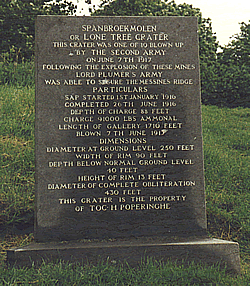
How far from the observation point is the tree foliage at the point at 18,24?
12.0 m

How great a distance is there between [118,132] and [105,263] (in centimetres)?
143

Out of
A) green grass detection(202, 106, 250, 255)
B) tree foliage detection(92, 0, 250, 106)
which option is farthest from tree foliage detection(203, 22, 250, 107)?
green grass detection(202, 106, 250, 255)

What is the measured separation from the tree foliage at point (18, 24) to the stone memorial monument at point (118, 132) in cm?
845

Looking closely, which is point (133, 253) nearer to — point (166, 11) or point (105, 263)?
point (105, 263)

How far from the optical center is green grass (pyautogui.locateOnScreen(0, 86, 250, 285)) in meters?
3.18

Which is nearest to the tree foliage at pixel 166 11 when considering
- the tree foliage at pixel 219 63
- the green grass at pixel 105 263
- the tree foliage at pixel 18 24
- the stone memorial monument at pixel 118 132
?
the tree foliage at pixel 219 63

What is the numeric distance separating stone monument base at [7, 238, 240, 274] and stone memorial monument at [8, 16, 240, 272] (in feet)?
0.59

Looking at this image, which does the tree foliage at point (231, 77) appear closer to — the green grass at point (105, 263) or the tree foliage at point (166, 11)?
the tree foliage at point (166, 11)

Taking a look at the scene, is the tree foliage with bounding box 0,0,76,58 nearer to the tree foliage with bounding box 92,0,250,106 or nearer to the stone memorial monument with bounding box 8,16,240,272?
the tree foliage with bounding box 92,0,250,106

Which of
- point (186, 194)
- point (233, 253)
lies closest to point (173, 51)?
point (186, 194)

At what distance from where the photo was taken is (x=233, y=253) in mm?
3535

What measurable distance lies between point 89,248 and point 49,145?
1.21 metres

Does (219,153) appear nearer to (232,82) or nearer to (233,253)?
(233,253)

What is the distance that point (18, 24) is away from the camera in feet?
40.9
